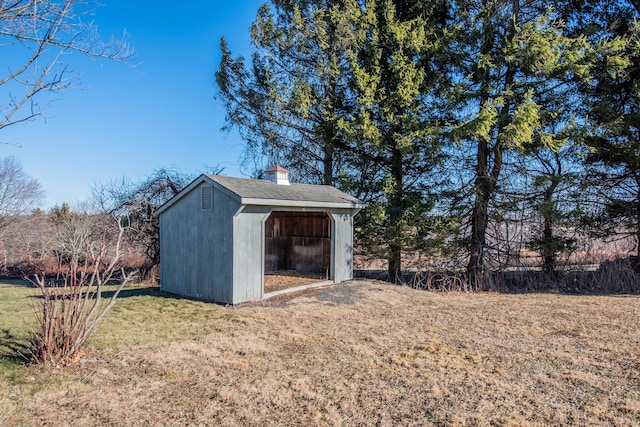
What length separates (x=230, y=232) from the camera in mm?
7738

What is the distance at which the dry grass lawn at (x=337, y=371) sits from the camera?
3.47 meters

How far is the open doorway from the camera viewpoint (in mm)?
11672

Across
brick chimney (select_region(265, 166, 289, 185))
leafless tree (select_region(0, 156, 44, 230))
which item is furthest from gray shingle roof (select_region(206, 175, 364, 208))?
leafless tree (select_region(0, 156, 44, 230))

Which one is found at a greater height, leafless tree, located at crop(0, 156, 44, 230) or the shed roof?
leafless tree, located at crop(0, 156, 44, 230)

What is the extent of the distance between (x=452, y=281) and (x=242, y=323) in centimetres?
718

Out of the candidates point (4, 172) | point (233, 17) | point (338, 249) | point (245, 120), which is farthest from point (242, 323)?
point (4, 172)

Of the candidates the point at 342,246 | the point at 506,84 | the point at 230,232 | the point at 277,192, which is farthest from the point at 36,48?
the point at 506,84

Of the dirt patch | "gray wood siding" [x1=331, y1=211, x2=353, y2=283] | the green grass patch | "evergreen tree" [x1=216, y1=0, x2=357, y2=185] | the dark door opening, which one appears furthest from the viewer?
"evergreen tree" [x1=216, y1=0, x2=357, y2=185]

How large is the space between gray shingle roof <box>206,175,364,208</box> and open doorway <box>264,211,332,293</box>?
115 cm

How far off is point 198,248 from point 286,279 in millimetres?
2925

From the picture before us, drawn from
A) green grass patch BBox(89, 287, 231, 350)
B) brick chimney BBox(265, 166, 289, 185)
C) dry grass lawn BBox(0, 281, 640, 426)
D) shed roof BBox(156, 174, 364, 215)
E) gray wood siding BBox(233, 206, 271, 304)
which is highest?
brick chimney BBox(265, 166, 289, 185)

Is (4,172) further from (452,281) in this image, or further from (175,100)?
(452,281)

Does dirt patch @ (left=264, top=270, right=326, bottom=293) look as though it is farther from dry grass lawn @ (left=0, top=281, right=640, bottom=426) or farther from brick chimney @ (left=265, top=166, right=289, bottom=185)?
brick chimney @ (left=265, top=166, right=289, bottom=185)

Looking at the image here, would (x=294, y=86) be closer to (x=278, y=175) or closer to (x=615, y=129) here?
(x=278, y=175)
